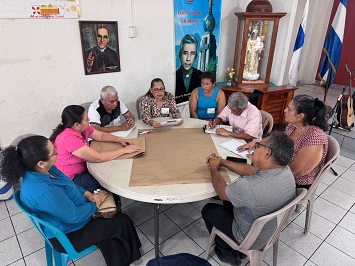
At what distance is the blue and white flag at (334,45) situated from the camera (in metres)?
4.05

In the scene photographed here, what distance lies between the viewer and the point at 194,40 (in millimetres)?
3844

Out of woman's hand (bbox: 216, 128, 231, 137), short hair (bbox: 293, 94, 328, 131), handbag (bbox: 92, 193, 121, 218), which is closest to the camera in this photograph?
handbag (bbox: 92, 193, 121, 218)

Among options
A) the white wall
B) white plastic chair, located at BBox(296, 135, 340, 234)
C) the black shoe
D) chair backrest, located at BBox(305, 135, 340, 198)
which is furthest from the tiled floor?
the white wall

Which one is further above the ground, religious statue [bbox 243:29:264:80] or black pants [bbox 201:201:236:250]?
religious statue [bbox 243:29:264:80]

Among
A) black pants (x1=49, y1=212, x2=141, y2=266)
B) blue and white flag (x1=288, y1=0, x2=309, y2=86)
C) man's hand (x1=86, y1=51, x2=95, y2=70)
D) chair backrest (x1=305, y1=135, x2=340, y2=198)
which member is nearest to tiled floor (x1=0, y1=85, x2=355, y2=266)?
black pants (x1=49, y1=212, x2=141, y2=266)

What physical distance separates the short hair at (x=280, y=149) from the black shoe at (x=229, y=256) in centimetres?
94

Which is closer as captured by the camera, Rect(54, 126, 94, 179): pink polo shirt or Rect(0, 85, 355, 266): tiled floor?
Rect(54, 126, 94, 179): pink polo shirt

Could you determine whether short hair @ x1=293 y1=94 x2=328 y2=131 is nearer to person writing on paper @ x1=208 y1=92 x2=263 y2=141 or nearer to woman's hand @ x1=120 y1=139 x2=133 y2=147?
person writing on paper @ x1=208 y1=92 x2=263 y2=141

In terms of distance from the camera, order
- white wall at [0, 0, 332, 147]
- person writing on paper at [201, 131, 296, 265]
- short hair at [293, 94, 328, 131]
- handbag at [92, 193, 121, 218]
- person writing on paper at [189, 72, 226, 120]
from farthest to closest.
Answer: person writing on paper at [189, 72, 226, 120] < white wall at [0, 0, 332, 147] < short hair at [293, 94, 328, 131] < handbag at [92, 193, 121, 218] < person writing on paper at [201, 131, 296, 265]

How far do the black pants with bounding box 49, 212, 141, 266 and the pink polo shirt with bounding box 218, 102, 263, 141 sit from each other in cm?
145

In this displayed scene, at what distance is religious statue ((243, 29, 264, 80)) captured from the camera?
12.6ft

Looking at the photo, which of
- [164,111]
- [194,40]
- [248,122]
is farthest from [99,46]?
[248,122]

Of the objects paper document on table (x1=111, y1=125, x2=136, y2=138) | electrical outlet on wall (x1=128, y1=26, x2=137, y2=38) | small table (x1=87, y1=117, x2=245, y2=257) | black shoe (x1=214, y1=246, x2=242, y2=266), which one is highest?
electrical outlet on wall (x1=128, y1=26, x2=137, y2=38)

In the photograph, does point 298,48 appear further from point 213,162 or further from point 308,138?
point 213,162
